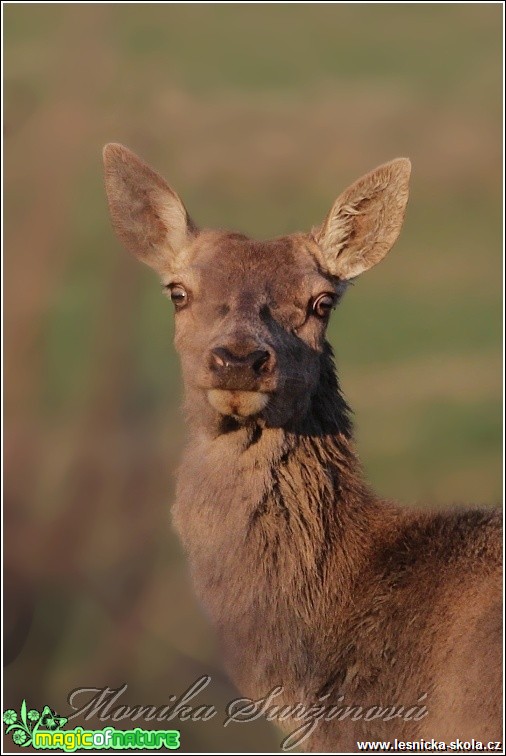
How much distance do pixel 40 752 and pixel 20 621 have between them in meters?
1.47

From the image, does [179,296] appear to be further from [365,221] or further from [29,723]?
[29,723]

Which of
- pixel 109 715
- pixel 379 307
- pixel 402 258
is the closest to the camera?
pixel 109 715

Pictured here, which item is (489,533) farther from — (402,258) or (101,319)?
(402,258)

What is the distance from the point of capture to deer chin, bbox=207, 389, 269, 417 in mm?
7590

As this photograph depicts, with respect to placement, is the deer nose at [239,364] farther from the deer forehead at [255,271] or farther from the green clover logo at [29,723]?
the green clover logo at [29,723]

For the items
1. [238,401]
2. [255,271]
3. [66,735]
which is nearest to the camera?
[238,401]

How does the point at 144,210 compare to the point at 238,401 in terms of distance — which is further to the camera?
the point at 144,210

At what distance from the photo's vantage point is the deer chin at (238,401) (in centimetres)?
759

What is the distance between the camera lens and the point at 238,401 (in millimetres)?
7621

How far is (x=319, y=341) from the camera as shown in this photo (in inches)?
328

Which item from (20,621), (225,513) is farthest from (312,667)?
(20,621)

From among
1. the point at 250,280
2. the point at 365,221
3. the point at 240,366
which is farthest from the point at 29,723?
the point at 365,221

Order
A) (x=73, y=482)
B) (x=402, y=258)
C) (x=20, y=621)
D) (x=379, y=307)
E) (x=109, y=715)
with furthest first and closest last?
1. (x=402, y=258)
2. (x=379, y=307)
3. (x=109, y=715)
4. (x=20, y=621)
5. (x=73, y=482)

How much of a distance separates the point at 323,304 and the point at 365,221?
0.86m
